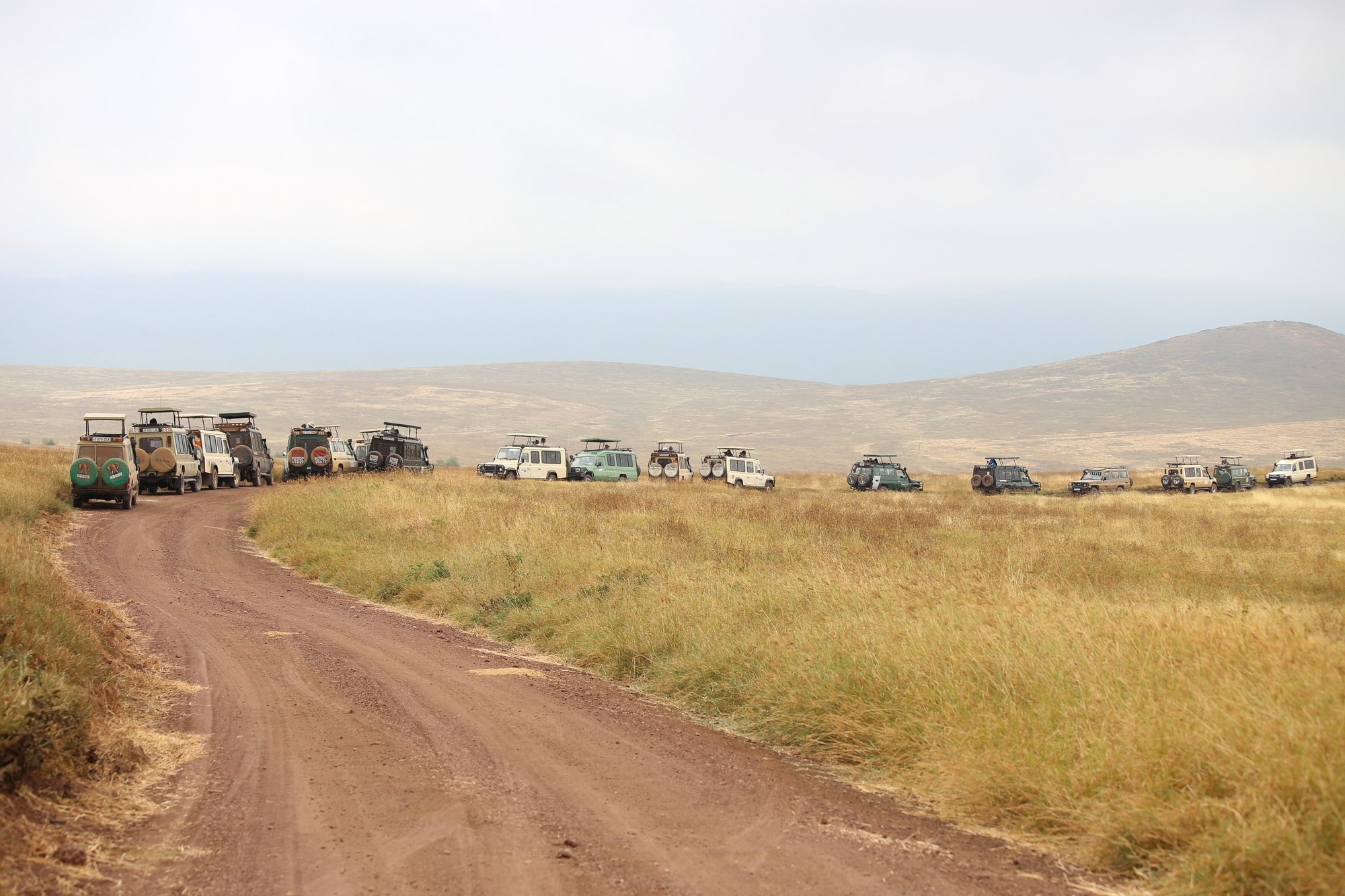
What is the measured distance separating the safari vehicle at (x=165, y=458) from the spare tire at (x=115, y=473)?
5.38 metres

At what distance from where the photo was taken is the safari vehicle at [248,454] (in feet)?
141

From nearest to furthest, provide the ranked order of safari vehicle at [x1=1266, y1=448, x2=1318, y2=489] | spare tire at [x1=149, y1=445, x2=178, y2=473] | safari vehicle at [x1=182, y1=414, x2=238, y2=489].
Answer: spare tire at [x1=149, y1=445, x2=178, y2=473] < safari vehicle at [x1=182, y1=414, x2=238, y2=489] < safari vehicle at [x1=1266, y1=448, x2=1318, y2=489]

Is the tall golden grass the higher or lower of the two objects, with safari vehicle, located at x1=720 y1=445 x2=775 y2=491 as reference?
higher

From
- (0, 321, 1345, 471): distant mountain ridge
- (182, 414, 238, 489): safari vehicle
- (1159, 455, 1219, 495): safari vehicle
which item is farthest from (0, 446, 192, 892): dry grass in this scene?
(0, 321, 1345, 471): distant mountain ridge

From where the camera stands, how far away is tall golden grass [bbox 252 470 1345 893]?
18.4 ft

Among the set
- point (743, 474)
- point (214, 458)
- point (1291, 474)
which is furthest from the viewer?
point (1291, 474)

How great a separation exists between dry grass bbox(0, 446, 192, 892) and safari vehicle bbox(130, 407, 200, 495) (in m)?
26.3

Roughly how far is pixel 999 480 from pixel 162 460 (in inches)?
1497

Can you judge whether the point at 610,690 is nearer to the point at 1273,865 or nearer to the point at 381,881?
the point at 381,881

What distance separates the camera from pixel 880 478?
51938 millimetres

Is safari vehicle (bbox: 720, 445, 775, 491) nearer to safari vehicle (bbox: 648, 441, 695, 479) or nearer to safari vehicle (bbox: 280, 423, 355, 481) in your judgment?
safari vehicle (bbox: 648, 441, 695, 479)

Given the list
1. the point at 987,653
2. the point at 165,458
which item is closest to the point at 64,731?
the point at 987,653

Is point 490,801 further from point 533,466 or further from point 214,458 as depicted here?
point 533,466

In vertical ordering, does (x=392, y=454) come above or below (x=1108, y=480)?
above
